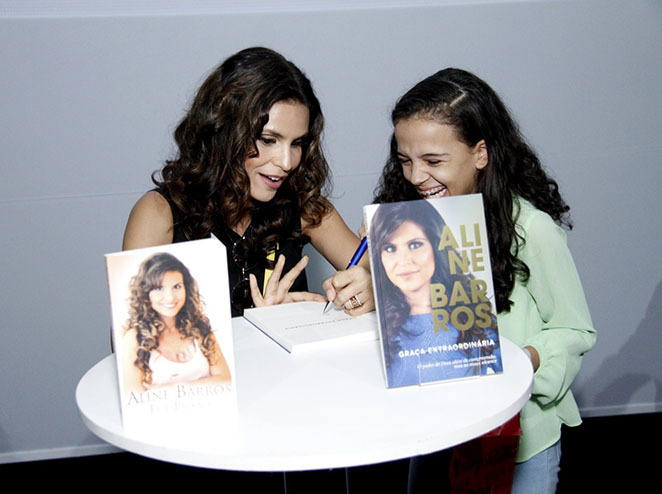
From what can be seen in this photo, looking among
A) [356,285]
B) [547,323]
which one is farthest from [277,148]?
[547,323]

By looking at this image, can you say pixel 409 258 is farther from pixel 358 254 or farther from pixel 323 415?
pixel 358 254

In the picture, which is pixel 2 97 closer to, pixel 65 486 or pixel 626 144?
pixel 65 486

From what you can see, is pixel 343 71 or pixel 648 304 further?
pixel 648 304

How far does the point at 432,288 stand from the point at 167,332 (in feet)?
1.27

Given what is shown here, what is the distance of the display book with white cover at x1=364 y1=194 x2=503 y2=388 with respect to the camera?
3.38ft

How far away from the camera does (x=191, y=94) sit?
2.54 m

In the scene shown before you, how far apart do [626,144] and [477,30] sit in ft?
2.50

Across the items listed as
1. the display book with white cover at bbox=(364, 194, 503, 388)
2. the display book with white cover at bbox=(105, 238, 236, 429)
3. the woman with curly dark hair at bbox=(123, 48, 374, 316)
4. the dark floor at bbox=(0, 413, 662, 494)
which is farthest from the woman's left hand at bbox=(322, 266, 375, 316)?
the dark floor at bbox=(0, 413, 662, 494)

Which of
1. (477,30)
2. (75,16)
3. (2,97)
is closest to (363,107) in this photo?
(477,30)

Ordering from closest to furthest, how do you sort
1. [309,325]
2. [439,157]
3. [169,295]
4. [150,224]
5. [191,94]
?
[169,295]
[309,325]
[439,157]
[150,224]
[191,94]

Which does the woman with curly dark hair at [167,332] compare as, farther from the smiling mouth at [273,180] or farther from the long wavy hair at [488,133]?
the smiling mouth at [273,180]

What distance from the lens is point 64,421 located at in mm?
2803

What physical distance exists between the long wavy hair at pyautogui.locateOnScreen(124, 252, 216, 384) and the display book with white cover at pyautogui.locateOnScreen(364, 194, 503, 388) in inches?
10.2

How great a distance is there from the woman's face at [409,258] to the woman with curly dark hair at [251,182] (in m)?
0.59
